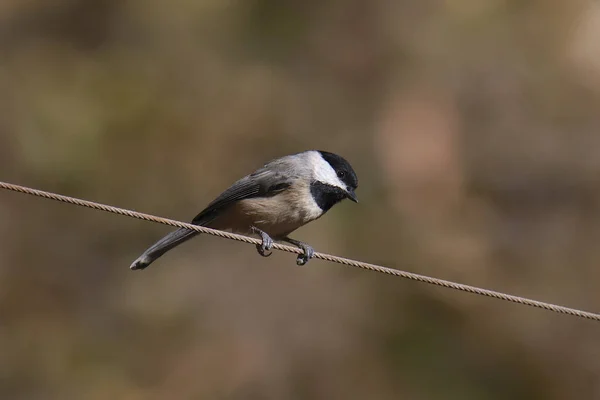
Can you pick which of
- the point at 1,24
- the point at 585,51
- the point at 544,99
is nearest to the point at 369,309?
the point at 544,99

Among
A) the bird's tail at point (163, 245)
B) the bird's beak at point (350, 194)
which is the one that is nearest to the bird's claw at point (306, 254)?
the bird's beak at point (350, 194)

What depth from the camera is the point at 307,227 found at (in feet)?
44.6

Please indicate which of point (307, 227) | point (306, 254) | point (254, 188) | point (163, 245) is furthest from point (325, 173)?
point (307, 227)

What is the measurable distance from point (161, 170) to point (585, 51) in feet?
23.2

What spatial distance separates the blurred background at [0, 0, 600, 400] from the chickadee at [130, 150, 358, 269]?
21.6 feet

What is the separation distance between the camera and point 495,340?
14055mm

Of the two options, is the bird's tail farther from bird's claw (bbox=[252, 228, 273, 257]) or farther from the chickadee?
bird's claw (bbox=[252, 228, 273, 257])

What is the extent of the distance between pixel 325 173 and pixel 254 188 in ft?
1.75

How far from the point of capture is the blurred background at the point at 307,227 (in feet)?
44.1

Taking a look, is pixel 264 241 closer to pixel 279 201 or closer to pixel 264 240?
pixel 264 240

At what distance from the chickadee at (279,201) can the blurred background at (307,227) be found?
6.58 meters

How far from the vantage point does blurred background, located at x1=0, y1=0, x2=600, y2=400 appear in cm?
1345

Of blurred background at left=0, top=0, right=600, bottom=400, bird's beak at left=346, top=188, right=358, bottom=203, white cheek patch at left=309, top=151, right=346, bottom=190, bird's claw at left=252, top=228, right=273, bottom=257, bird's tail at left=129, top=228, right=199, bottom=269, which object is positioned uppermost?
white cheek patch at left=309, top=151, right=346, bottom=190

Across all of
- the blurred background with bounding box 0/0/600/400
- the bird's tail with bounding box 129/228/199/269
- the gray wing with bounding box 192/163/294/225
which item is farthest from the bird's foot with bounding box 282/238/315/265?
the blurred background with bounding box 0/0/600/400
